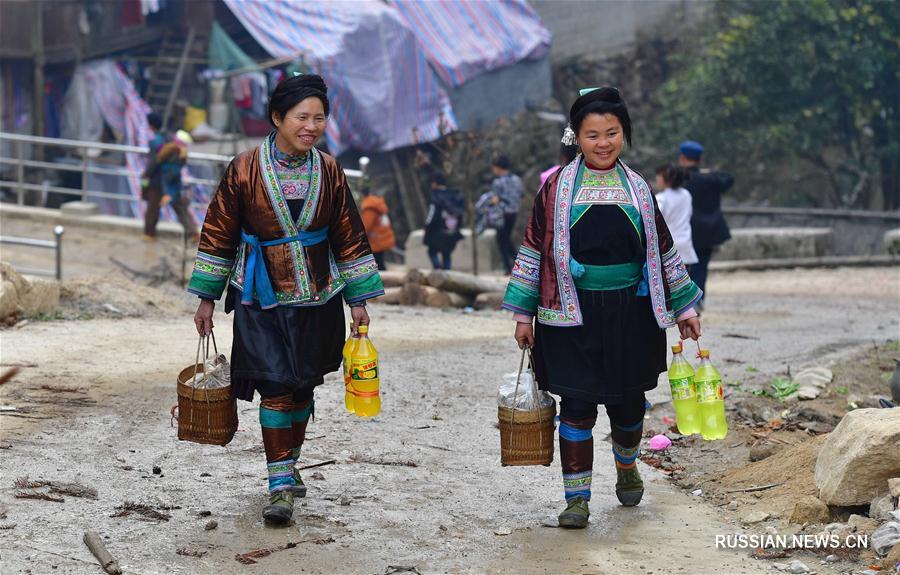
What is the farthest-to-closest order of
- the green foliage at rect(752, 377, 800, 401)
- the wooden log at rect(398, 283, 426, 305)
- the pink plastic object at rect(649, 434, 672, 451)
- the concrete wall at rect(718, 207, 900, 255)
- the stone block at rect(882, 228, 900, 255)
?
the concrete wall at rect(718, 207, 900, 255) → the stone block at rect(882, 228, 900, 255) → the wooden log at rect(398, 283, 426, 305) → the green foliage at rect(752, 377, 800, 401) → the pink plastic object at rect(649, 434, 672, 451)

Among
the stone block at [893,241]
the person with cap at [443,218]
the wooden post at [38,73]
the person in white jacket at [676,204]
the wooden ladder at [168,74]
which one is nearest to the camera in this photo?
the person in white jacket at [676,204]

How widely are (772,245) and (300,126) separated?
14.9m

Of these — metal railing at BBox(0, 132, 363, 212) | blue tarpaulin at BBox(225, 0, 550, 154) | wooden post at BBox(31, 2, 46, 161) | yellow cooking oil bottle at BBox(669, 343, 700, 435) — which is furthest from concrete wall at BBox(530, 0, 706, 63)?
yellow cooking oil bottle at BBox(669, 343, 700, 435)

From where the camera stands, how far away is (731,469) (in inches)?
273

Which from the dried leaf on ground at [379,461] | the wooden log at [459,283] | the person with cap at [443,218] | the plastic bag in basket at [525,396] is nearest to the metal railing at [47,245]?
the wooden log at [459,283]

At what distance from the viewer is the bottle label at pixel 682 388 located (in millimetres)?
5789

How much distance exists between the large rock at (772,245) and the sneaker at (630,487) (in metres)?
13.6

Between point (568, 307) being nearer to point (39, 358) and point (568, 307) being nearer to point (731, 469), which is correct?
point (731, 469)

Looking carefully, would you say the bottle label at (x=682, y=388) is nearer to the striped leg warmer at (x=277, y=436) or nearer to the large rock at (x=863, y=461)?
the large rock at (x=863, y=461)

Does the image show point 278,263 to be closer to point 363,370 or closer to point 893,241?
point 363,370

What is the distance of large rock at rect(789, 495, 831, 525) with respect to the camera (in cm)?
562

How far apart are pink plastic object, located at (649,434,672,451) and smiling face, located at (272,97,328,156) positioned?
9.86ft

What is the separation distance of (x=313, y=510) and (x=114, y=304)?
5680 mm

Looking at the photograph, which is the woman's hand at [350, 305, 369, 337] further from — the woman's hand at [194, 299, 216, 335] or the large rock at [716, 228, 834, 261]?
the large rock at [716, 228, 834, 261]
